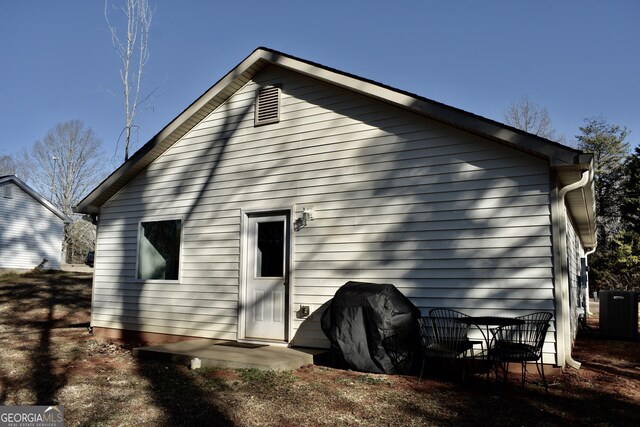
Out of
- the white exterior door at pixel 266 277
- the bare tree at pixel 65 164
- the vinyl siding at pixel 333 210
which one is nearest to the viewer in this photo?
the vinyl siding at pixel 333 210

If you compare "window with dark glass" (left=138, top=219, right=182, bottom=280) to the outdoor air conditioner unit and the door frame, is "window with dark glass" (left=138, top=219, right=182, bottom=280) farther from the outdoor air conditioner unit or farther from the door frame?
the outdoor air conditioner unit

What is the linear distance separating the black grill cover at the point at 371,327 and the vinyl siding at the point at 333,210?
1.91 ft

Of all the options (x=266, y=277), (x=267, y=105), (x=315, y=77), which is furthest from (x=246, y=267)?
(x=315, y=77)

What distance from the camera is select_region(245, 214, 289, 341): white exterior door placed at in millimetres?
7516

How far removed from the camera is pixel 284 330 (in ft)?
24.3

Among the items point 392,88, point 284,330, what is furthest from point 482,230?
point 284,330

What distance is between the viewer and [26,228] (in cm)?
2533

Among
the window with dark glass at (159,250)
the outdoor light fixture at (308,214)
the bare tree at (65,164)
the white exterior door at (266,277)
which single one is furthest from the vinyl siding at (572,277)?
the bare tree at (65,164)

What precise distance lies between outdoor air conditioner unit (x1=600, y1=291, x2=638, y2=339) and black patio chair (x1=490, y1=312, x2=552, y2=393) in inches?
202

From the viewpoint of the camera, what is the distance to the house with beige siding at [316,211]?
5879mm

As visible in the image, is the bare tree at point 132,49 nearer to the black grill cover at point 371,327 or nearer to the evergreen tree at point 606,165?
the black grill cover at point 371,327

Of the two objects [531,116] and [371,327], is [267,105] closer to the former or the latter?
[371,327]

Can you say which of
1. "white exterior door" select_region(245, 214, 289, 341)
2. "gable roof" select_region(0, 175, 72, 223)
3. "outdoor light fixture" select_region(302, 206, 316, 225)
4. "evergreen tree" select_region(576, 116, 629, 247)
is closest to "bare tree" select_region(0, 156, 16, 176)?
"gable roof" select_region(0, 175, 72, 223)

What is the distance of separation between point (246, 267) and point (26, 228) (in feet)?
74.5
